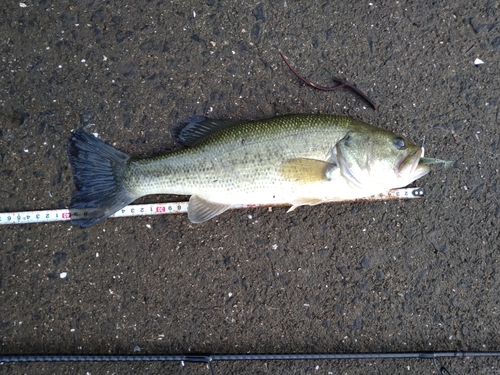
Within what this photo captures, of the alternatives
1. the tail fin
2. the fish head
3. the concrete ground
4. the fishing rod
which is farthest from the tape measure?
the fishing rod

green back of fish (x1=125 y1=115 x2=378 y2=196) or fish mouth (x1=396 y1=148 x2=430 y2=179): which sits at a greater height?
green back of fish (x1=125 y1=115 x2=378 y2=196)

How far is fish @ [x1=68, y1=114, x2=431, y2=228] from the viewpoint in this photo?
2.87 metres

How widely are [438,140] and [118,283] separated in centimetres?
287

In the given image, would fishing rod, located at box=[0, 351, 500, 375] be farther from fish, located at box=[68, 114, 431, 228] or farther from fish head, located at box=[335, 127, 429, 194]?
fish head, located at box=[335, 127, 429, 194]

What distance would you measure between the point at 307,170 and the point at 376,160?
0.50 meters

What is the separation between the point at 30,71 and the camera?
3.33 meters

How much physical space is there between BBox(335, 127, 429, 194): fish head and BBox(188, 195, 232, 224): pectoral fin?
94cm

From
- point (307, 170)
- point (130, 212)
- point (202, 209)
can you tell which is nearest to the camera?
point (307, 170)

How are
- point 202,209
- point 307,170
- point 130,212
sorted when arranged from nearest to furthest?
point 307,170
point 202,209
point 130,212

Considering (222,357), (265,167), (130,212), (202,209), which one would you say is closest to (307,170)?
(265,167)

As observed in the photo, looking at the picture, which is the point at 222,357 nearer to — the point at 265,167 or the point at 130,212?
the point at 130,212

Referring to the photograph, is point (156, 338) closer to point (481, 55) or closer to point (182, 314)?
point (182, 314)

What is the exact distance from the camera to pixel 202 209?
3027 millimetres

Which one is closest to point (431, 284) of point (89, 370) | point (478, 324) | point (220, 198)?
point (478, 324)
